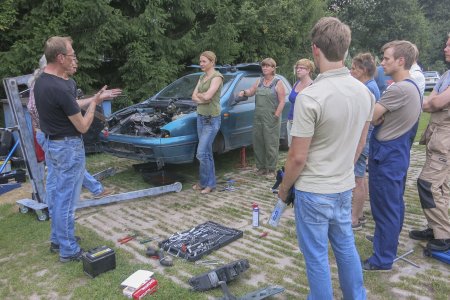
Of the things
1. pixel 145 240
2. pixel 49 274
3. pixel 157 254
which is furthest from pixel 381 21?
pixel 49 274

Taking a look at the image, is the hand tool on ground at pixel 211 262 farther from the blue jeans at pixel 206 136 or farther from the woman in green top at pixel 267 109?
the woman in green top at pixel 267 109

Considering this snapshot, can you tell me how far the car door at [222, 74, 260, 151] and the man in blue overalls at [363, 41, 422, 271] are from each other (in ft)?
10.5

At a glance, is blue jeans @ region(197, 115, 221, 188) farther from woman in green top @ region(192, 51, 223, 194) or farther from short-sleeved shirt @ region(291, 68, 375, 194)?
short-sleeved shirt @ region(291, 68, 375, 194)

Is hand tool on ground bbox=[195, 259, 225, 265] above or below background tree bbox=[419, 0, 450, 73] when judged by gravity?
below

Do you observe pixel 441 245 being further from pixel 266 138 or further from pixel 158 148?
pixel 158 148

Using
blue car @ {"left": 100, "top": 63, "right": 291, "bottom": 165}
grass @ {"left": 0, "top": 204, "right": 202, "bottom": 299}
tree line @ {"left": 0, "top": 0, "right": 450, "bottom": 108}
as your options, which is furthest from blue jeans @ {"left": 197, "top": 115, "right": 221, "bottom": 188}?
tree line @ {"left": 0, "top": 0, "right": 450, "bottom": 108}

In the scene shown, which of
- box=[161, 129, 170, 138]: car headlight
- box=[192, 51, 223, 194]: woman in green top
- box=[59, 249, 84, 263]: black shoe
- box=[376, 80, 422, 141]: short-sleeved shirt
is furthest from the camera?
Result: box=[161, 129, 170, 138]: car headlight

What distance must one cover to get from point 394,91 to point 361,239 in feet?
5.55

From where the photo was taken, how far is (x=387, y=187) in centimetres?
328

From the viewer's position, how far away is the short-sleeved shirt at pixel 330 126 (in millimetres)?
2232

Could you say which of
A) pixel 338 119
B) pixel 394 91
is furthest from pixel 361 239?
pixel 338 119

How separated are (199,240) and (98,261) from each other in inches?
42.0

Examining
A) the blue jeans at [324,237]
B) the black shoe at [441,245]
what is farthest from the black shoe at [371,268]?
the blue jeans at [324,237]

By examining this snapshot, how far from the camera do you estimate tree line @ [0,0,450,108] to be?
806 centimetres
